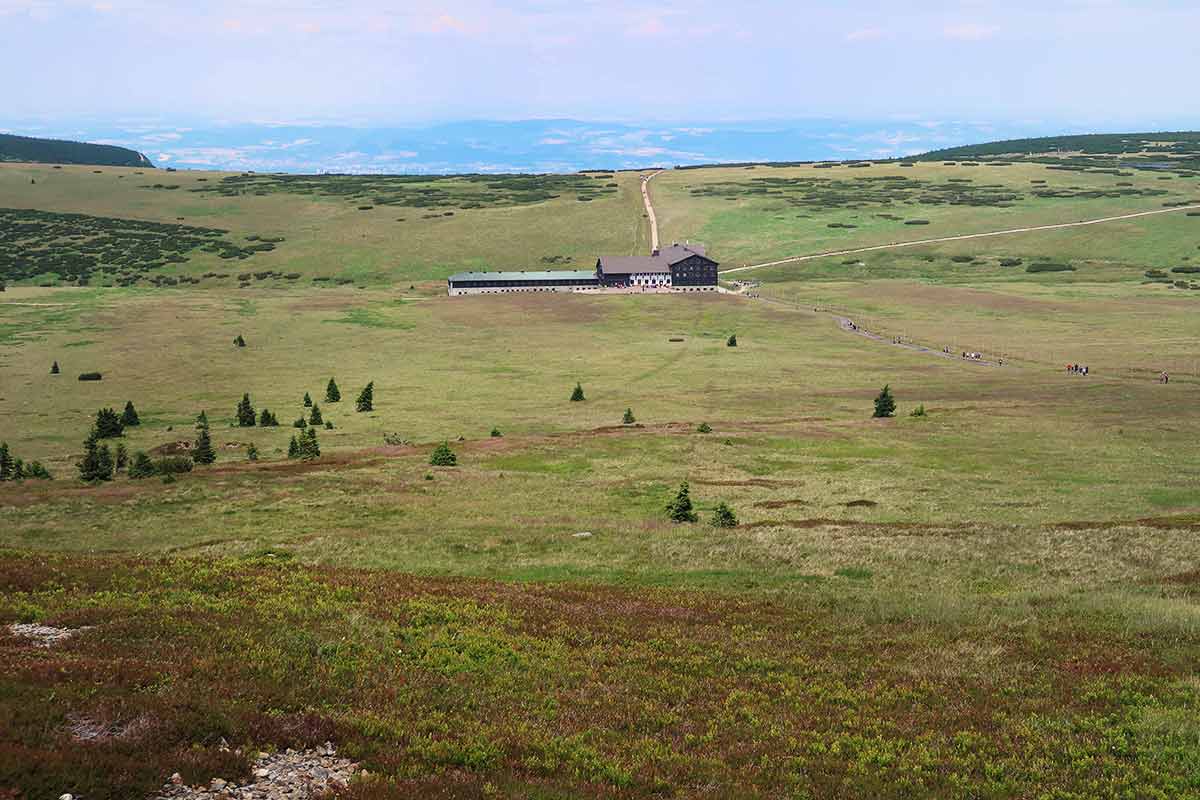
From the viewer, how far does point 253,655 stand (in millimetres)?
18188

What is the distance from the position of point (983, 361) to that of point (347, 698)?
102638 millimetres

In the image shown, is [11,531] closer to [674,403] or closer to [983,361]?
[674,403]

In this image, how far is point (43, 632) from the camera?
18.9 meters

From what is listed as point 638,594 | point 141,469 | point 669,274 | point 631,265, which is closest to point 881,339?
point 669,274

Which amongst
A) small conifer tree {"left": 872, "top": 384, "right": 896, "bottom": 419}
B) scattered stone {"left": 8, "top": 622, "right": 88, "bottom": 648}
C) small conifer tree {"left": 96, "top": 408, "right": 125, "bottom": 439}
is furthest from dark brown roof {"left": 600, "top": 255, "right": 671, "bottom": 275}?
scattered stone {"left": 8, "top": 622, "right": 88, "bottom": 648}

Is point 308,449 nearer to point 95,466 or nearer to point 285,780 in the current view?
point 95,466

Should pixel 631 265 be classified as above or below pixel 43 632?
above

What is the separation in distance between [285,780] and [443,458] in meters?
42.1

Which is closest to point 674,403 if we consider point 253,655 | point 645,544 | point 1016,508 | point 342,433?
point 342,433

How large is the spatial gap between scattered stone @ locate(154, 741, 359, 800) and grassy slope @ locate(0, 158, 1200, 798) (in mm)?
311

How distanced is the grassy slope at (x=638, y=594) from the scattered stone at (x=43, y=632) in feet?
1.57

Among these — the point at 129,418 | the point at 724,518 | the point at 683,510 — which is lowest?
the point at 129,418

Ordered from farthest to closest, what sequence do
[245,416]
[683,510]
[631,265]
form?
[631,265] < [245,416] < [683,510]

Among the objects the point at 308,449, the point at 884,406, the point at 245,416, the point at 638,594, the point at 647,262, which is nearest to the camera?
the point at 638,594
